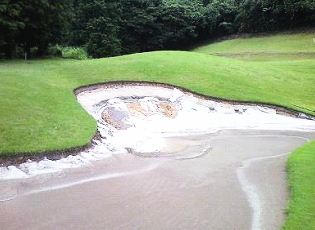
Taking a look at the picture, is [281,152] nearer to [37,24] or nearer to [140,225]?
[140,225]

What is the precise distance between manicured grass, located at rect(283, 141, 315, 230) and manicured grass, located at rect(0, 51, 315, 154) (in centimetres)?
755

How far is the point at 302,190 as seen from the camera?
10.9 metres

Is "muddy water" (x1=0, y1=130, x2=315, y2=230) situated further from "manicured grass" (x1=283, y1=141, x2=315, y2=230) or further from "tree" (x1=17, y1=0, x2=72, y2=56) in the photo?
"tree" (x1=17, y1=0, x2=72, y2=56)

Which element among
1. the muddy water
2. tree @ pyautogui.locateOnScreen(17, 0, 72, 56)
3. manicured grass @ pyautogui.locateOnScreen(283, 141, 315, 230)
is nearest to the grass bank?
manicured grass @ pyautogui.locateOnScreen(283, 141, 315, 230)

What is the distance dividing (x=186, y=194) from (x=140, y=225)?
242cm

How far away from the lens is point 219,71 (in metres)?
31.6

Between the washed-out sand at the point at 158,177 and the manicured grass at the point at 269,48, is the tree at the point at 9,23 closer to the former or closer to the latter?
the washed-out sand at the point at 158,177

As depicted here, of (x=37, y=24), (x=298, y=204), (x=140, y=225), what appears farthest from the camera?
(x=37, y=24)

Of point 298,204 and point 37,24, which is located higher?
point 37,24

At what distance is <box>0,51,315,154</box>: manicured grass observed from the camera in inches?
602

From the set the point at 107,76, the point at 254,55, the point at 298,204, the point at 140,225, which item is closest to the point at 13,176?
the point at 140,225

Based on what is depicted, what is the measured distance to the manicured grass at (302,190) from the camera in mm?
8961

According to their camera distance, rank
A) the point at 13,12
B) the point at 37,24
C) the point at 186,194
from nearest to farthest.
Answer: the point at 186,194 → the point at 13,12 → the point at 37,24

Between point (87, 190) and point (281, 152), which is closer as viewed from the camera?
point (87, 190)
